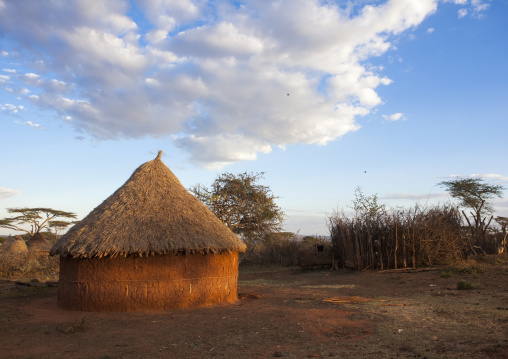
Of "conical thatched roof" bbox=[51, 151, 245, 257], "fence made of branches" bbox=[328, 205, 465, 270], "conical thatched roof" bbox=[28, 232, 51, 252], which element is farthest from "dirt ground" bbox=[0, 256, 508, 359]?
"conical thatched roof" bbox=[28, 232, 51, 252]

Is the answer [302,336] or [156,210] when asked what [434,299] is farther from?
[156,210]

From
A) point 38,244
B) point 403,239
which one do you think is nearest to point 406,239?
point 403,239

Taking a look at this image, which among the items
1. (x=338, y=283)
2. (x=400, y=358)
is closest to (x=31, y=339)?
(x=400, y=358)

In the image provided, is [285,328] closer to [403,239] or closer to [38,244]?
[403,239]

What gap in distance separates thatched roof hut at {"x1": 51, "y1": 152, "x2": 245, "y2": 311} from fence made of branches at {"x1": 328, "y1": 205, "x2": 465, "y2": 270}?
7757 mm

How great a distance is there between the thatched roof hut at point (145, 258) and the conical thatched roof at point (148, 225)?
0.02m

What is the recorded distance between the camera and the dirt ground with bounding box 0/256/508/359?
523 cm

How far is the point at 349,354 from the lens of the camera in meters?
4.96

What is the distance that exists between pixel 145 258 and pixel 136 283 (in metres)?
0.56

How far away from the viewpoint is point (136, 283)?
8.51 metres

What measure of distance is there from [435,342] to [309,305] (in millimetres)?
3701

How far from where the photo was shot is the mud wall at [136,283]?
849 centimetres

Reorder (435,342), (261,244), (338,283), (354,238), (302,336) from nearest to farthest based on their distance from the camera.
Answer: (435,342)
(302,336)
(338,283)
(354,238)
(261,244)

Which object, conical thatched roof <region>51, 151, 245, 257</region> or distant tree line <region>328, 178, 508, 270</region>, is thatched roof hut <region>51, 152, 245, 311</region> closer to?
conical thatched roof <region>51, 151, 245, 257</region>
